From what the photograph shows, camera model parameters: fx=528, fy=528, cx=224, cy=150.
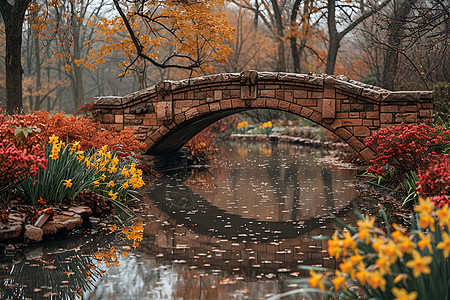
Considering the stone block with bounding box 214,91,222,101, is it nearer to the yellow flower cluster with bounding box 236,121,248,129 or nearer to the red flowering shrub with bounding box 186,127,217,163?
the red flowering shrub with bounding box 186,127,217,163

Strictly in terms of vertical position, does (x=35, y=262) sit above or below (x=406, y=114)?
below

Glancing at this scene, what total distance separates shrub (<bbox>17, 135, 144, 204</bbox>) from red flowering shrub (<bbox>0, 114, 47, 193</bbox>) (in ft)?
1.22

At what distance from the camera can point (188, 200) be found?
30.5 ft

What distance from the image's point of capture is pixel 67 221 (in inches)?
252

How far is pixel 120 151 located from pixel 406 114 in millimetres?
5673

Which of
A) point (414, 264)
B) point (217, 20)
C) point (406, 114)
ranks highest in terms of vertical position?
point (217, 20)

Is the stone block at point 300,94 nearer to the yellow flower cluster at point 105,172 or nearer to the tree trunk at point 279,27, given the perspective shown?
the yellow flower cluster at point 105,172

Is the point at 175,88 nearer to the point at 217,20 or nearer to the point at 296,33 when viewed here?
the point at 217,20

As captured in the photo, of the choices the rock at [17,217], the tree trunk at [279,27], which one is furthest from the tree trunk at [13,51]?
the tree trunk at [279,27]

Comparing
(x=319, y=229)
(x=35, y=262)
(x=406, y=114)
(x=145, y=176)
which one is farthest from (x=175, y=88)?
(x=35, y=262)

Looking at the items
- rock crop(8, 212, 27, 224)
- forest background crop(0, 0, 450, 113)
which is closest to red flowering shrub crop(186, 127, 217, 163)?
forest background crop(0, 0, 450, 113)

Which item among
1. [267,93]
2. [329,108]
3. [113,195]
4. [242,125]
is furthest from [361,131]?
[242,125]

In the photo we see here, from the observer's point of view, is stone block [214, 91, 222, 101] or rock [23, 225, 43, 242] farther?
stone block [214, 91, 222, 101]

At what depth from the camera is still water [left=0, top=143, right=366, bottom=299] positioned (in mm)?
4531
